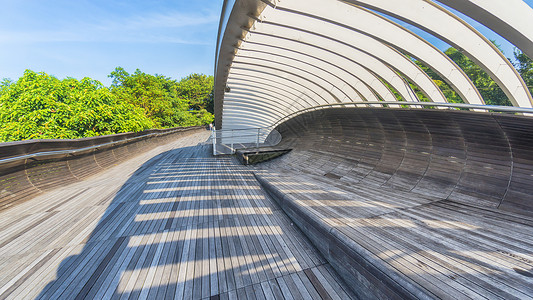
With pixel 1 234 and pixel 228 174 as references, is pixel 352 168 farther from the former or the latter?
pixel 1 234

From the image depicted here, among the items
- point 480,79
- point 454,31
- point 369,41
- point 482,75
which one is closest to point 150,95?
point 369,41

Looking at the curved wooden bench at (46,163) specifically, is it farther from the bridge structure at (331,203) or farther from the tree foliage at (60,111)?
the tree foliage at (60,111)

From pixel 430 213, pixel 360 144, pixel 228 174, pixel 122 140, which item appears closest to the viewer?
pixel 430 213

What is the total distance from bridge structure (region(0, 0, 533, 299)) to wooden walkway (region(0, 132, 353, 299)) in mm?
25

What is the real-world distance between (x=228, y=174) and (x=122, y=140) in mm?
7468

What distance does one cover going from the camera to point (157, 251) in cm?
297

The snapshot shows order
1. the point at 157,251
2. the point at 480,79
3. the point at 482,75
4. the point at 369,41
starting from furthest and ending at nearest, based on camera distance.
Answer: the point at 480,79 < the point at 482,75 < the point at 369,41 < the point at 157,251

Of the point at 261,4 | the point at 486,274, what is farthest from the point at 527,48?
the point at 261,4

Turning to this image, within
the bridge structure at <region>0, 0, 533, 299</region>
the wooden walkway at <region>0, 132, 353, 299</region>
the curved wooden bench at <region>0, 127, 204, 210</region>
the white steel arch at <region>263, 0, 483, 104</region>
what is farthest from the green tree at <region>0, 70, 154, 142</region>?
the white steel arch at <region>263, 0, 483, 104</region>

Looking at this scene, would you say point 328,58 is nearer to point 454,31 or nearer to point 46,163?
point 454,31

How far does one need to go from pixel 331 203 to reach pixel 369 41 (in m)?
6.55

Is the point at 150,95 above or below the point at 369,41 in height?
above

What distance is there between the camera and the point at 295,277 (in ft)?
8.21

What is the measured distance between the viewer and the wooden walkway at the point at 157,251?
90.8 inches
